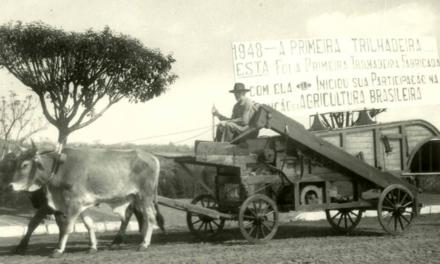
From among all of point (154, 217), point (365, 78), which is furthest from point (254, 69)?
point (154, 217)

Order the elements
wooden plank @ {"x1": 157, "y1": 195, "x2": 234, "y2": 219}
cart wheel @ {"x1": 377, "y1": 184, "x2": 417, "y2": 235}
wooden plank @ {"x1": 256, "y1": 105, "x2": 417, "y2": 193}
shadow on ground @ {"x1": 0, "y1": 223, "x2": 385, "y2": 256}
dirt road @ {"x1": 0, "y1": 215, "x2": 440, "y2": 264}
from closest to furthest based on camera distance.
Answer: dirt road @ {"x1": 0, "y1": 215, "x2": 440, "y2": 264} → wooden plank @ {"x1": 157, "y1": 195, "x2": 234, "y2": 219} → shadow on ground @ {"x1": 0, "y1": 223, "x2": 385, "y2": 256} → wooden plank @ {"x1": 256, "y1": 105, "x2": 417, "y2": 193} → cart wheel @ {"x1": 377, "y1": 184, "x2": 417, "y2": 235}

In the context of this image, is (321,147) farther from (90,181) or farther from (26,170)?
(26,170)

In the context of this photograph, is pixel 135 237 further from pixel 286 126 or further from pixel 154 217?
pixel 286 126

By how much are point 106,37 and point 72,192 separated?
1032cm

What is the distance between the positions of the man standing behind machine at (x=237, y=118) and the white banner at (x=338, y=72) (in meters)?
0.39

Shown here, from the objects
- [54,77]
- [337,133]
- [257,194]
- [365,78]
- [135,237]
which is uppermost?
[54,77]

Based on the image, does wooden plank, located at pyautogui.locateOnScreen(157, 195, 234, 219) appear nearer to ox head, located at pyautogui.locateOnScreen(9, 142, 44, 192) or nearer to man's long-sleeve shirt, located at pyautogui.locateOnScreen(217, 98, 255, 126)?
man's long-sleeve shirt, located at pyautogui.locateOnScreen(217, 98, 255, 126)

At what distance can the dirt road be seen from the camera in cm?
912

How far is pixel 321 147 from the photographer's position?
1194 cm

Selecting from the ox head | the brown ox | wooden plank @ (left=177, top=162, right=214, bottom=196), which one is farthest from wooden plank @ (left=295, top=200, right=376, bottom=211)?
the ox head

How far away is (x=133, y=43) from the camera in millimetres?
20656

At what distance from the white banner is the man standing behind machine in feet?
1.27

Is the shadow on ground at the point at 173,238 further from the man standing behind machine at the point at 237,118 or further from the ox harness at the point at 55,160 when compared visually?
the man standing behind machine at the point at 237,118

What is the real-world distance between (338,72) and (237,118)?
2.69 metres
